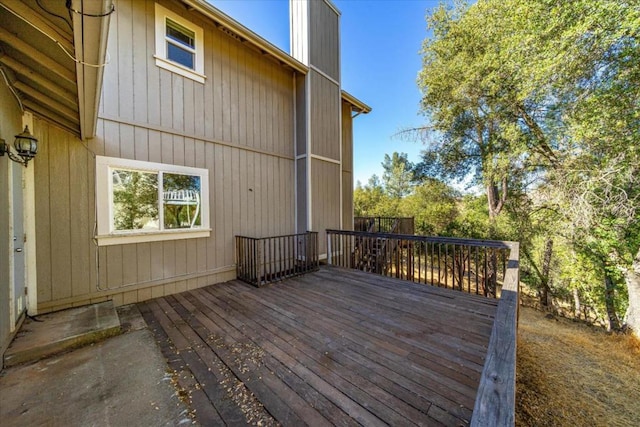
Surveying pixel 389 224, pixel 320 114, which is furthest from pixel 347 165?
pixel 389 224

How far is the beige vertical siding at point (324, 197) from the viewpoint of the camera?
230 inches

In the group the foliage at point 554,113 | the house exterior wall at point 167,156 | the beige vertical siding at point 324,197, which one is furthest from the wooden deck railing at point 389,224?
the house exterior wall at point 167,156

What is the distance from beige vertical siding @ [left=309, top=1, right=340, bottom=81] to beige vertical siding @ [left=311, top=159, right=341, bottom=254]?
2599 mm

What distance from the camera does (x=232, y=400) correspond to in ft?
5.66

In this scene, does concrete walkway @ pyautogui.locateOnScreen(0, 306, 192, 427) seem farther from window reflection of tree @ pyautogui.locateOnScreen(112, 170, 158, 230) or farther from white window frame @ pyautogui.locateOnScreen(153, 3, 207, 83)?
white window frame @ pyautogui.locateOnScreen(153, 3, 207, 83)

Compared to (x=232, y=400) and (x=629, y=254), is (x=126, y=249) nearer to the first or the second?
(x=232, y=400)

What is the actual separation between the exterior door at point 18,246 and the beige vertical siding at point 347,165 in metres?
6.51

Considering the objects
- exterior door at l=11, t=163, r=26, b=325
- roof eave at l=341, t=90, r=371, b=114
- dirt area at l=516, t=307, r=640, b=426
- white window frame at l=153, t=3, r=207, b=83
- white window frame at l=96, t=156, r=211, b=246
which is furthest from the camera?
roof eave at l=341, t=90, r=371, b=114

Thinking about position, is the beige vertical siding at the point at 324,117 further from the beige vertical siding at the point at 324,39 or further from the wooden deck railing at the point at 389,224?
the wooden deck railing at the point at 389,224

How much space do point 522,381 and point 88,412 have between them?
4267mm

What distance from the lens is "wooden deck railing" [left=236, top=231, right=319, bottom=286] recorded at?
4.37 m

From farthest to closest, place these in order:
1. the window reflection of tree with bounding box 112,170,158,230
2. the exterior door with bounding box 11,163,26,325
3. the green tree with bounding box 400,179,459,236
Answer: the green tree with bounding box 400,179,459,236 < the window reflection of tree with bounding box 112,170,158,230 < the exterior door with bounding box 11,163,26,325

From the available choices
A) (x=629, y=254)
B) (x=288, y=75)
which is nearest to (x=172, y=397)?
(x=288, y=75)

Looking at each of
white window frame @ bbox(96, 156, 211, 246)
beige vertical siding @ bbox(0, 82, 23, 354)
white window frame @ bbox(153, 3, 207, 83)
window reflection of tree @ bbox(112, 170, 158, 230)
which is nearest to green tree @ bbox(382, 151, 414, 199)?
white window frame @ bbox(153, 3, 207, 83)
